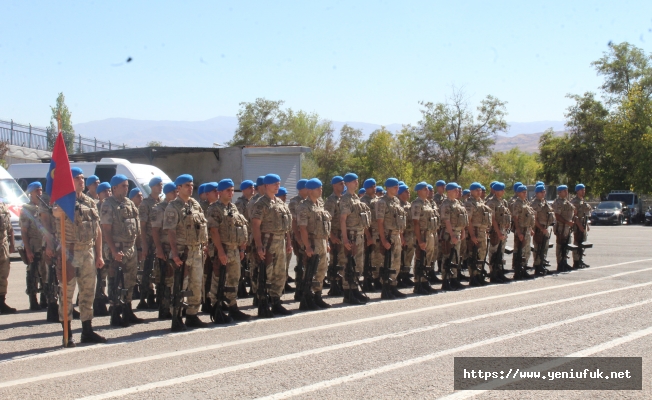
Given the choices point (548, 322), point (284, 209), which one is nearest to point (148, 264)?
point (284, 209)

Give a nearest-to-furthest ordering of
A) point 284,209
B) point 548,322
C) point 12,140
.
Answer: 1. point 548,322
2. point 284,209
3. point 12,140

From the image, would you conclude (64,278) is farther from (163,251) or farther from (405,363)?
(405,363)

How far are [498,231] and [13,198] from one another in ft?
40.3

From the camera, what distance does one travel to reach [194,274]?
840 centimetres

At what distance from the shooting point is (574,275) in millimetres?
13750

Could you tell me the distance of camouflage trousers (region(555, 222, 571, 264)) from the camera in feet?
48.8

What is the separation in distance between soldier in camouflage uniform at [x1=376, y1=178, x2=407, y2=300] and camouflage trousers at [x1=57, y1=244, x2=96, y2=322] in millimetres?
4719

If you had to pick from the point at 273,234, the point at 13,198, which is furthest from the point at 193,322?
the point at 13,198

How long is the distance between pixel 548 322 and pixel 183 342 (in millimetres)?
4491

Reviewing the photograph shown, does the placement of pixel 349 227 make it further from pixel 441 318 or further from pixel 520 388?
pixel 520 388

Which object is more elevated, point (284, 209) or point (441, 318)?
point (284, 209)

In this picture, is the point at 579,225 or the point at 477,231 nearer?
the point at 477,231

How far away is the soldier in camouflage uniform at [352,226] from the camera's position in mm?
10336

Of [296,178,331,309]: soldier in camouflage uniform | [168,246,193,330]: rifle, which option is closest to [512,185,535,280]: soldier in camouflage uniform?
[296,178,331,309]: soldier in camouflage uniform
